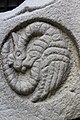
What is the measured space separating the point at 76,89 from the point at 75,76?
0.14 feet

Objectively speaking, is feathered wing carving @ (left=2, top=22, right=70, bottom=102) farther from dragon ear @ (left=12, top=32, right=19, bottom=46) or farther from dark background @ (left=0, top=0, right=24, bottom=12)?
dark background @ (left=0, top=0, right=24, bottom=12)

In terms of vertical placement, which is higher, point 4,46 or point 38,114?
point 4,46

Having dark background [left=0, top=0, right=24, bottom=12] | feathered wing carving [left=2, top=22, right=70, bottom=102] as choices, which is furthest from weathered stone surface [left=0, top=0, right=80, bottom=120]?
dark background [left=0, top=0, right=24, bottom=12]

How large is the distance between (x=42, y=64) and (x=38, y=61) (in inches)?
0.7

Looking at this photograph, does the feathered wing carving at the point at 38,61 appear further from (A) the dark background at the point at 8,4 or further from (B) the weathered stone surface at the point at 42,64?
(A) the dark background at the point at 8,4

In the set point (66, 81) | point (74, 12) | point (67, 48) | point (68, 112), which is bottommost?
Result: point (68, 112)

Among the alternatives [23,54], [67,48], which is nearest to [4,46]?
[23,54]

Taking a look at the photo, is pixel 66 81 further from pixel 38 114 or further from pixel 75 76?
pixel 38 114

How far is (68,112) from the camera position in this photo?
1.05 m

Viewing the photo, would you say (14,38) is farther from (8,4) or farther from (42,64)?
Result: (8,4)

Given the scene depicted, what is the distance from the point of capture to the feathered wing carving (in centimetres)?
107

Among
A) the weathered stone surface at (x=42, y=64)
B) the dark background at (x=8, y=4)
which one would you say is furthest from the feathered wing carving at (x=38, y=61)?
the dark background at (x=8, y=4)

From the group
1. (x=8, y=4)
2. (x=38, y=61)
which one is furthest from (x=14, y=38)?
(x=8, y=4)

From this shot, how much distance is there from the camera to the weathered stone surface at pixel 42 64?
106 cm
